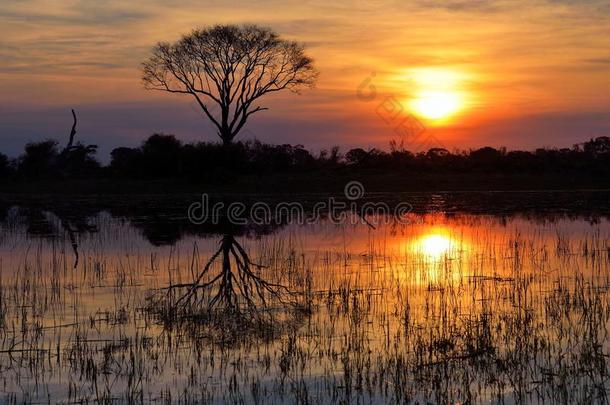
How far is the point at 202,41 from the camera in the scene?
143 feet

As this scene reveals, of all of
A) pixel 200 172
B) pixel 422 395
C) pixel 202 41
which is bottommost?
pixel 422 395

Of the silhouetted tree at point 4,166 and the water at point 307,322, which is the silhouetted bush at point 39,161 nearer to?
the silhouetted tree at point 4,166

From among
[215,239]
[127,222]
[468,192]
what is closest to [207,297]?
[215,239]

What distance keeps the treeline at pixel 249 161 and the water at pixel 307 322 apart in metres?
22.4

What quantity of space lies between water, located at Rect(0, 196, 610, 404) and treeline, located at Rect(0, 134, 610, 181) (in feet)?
73.6

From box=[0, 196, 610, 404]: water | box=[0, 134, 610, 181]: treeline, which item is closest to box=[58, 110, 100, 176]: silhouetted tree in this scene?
box=[0, 134, 610, 181]: treeline

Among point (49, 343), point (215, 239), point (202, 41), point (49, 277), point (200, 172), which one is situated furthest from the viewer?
point (202, 41)

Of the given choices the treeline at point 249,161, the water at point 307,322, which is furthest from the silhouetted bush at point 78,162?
the water at point 307,322

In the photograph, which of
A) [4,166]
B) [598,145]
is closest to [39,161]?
[4,166]

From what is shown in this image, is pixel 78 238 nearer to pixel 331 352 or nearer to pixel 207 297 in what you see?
pixel 207 297

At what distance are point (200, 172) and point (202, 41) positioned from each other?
9365mm

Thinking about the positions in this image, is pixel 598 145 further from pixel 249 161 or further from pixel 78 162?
pixel 78 162

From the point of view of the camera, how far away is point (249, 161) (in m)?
40.0

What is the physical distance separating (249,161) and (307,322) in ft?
104
